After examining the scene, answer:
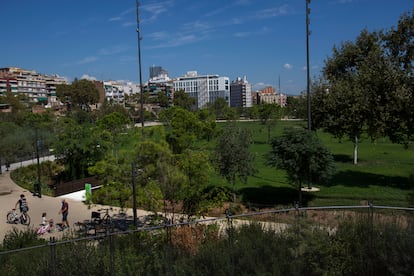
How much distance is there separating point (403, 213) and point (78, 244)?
6.76m

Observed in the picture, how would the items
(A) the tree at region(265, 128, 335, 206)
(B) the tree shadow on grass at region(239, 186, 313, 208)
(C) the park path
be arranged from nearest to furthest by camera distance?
(A) the tree at region(265, 128, 335, 206) → (C) the park path → (B) the tree shadow on grass at region(239, 186, 313, 208)

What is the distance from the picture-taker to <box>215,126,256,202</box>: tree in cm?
2008

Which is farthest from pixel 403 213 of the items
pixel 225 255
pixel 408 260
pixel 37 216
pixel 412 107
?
pixel 37 216

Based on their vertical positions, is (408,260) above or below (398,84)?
below

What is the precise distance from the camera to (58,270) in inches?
290

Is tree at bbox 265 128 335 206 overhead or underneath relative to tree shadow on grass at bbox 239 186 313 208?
overhead

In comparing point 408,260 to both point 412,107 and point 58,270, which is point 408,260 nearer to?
point 58,270

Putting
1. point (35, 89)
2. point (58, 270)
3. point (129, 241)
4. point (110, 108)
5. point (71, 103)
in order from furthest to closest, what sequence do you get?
point (35, 89) < point (71, 103) < point (110, 108) < point (129, 241) < point (58, 270)

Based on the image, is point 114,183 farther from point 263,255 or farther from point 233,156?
point 263,255

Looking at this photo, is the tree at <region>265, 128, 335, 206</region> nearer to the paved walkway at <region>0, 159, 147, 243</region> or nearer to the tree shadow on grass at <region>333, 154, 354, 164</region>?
the paved walkway at <region>0, 159, 147, 243</region>

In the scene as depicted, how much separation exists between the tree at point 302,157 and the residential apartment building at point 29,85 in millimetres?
115593

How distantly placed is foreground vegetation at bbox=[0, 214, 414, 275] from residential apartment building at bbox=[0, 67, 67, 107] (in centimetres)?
12248

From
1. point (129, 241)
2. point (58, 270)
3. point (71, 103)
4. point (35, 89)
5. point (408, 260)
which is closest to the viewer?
point (408, 260)

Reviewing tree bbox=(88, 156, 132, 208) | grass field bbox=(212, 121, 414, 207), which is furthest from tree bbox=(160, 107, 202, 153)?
tree bbox=(88, 156, 132, 208)
